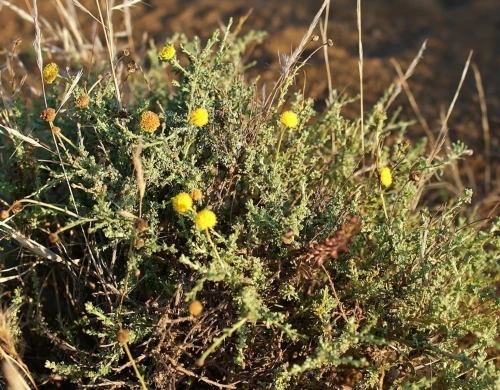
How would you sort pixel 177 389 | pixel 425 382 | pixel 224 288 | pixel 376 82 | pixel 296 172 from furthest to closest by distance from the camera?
pixel 376 82, pixel 296 172, pixel 177 389, pixel 224 288, pixel 425 382

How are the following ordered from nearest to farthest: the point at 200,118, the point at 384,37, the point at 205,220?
the point at 205,220 → the point at 200,118 → the point at 384,37

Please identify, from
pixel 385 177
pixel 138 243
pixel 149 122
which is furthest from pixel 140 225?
pixel 385 177

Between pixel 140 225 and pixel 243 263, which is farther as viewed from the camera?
pixel 243 263

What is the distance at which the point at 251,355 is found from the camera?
158cm

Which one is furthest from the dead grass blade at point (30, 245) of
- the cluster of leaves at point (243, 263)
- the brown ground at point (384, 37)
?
the brown ground at point (384, 37)

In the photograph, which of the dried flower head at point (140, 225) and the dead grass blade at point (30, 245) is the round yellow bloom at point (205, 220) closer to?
the dried flower head at point (140, 225)

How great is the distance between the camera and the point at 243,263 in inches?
59.1

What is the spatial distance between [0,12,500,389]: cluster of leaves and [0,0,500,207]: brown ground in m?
1.48

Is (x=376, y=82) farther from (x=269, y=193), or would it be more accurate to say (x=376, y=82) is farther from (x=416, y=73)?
(x=269, y=193)

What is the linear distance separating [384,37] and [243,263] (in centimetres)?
271

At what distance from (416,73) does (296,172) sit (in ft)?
6.58

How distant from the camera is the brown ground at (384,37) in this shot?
10.8ft

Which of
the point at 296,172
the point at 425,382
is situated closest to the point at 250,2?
the point at 296,172

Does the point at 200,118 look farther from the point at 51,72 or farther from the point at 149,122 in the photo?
the point at 51,72
